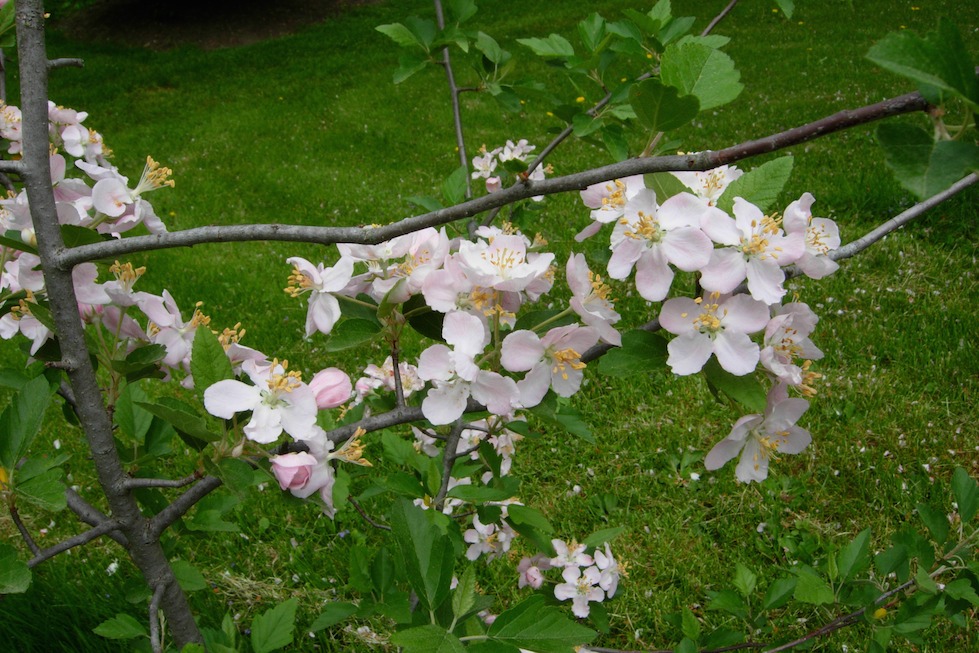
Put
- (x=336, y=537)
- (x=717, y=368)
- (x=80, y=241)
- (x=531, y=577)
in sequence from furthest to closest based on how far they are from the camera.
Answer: (x=336, y=537)
(x=531, y=577)
(x=80, y=241)
(x=717, y=368)

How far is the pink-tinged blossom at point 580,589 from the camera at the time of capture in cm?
180

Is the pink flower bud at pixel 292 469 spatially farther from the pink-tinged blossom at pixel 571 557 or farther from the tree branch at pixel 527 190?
the pink-tinged blossom at pixel 571 557

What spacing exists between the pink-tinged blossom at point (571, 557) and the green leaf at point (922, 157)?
1.43 metres

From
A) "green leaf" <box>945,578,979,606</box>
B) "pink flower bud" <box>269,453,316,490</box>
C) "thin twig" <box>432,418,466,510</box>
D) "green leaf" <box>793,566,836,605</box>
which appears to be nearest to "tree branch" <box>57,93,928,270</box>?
"pink flower bud" <box>269,453,316,490</box>

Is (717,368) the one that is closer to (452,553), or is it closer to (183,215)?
(452,553)

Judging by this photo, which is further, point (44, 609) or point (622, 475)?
point (622, 475)

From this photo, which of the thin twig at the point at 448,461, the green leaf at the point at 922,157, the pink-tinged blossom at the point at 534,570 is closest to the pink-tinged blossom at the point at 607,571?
the pink-tinged blossom at the point at 534,570

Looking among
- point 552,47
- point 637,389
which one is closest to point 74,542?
point 552,47

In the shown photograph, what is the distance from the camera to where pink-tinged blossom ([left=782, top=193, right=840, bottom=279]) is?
3.11 ft

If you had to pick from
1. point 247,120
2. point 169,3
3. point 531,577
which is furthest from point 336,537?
point 169,3

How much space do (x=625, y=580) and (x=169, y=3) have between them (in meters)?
12.8

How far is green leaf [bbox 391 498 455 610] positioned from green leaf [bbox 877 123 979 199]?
0.66m

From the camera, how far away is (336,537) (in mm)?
2830

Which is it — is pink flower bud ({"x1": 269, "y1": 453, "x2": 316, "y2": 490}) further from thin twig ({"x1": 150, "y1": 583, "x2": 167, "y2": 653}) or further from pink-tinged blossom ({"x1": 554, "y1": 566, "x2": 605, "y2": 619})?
pink-tinged blossom ({"x1": 554, "y1": 566, "x2": 605, "y2": 619})
